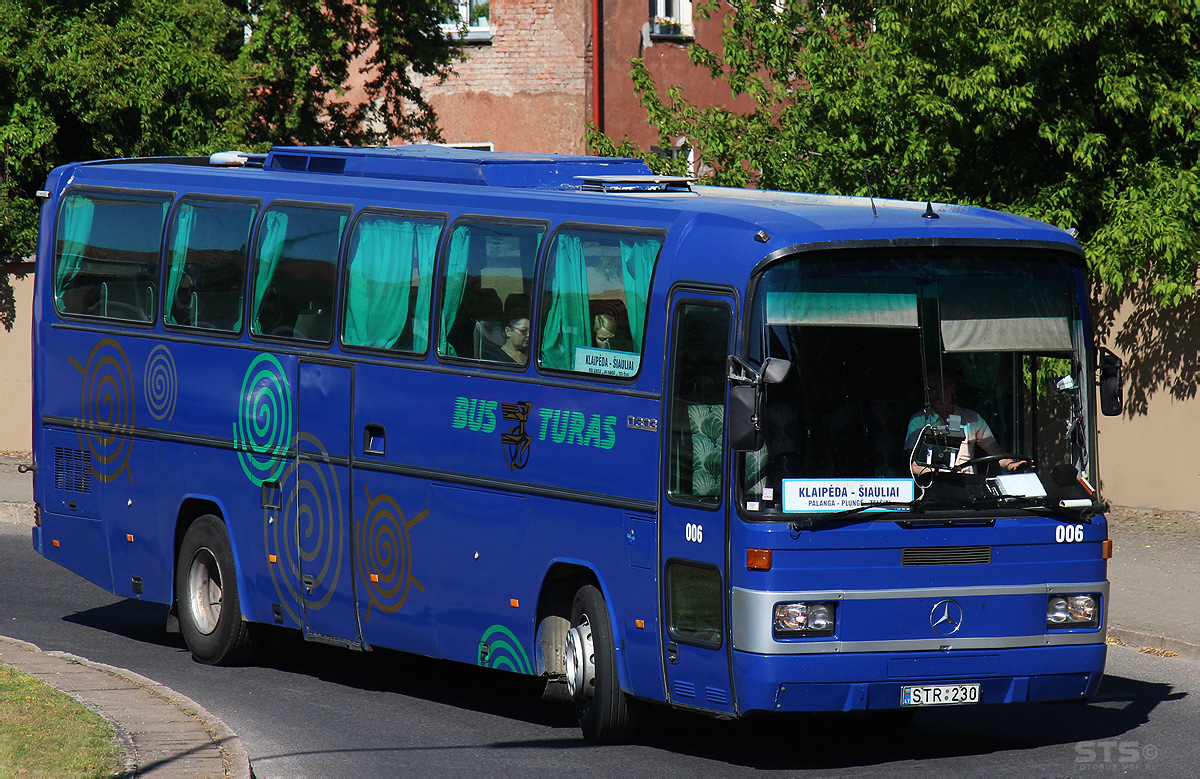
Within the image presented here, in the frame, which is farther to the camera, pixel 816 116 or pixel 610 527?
pixel 816 116

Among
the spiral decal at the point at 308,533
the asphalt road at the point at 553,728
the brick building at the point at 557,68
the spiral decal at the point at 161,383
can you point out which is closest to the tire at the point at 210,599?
the asphalt road at the point at 553,728

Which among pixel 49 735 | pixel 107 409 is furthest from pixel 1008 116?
pixel 49 735

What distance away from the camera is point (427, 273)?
446 inches

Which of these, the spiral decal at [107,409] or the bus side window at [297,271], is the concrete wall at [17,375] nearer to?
the spiral decal at [107,409]

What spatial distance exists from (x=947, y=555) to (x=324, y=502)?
469 centimetres

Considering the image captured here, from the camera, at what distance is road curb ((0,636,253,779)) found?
28.9 ft

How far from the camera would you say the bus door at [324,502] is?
1180cm

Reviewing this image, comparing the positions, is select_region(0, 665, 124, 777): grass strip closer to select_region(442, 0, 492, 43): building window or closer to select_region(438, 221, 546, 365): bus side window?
select_region(438, 221, 546, 365): bus side window

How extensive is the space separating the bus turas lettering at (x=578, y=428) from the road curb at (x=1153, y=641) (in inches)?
204

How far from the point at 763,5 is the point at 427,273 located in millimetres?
10292

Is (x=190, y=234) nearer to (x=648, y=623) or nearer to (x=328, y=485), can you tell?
(x=328, y=485)

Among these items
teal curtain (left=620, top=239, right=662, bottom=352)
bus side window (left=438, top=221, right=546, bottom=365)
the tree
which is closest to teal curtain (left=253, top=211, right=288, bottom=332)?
bus side window (left=438, top=221, right=546, bottom=365)

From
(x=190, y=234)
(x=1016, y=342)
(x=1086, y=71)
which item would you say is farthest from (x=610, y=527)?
(x=1086, y=71)

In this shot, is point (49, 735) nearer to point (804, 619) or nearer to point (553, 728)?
point (553, 728)
